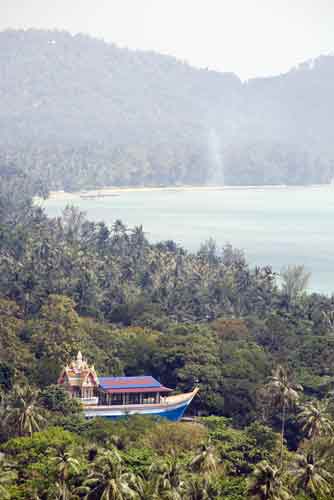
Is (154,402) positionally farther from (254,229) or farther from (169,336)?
(254,229)

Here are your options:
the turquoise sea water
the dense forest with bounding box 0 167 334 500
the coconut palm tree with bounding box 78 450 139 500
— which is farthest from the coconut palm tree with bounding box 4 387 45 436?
the turquoise sea water

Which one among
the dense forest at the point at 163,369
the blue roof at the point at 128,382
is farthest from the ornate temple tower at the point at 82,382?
the dense forest at the point at 163,369

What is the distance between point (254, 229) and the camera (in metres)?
147

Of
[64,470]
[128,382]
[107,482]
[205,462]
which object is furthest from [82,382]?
[107,482]

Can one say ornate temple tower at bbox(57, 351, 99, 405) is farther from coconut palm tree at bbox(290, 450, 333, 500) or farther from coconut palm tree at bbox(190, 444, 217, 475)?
coconut palm tree at bbox(290, 450, 333, 500)

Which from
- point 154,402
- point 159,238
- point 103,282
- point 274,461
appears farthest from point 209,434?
point 159,238

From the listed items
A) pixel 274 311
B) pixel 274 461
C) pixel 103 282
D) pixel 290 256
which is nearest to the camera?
pixel 274 461

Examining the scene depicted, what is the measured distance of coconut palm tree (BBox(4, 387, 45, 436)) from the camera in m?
38.2

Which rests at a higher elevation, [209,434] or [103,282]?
[103,282]

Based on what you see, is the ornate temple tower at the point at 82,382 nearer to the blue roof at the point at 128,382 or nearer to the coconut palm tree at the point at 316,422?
the blue roof at the point at 128,382

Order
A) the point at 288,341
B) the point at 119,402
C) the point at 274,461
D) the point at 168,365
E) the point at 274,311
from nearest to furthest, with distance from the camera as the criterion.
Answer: the point at 274,461
the point at 119,402
the point at 168,365
the point at 288,341
the point at 274,311

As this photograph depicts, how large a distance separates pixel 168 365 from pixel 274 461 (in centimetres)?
1295

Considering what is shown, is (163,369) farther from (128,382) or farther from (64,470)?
(64,470)

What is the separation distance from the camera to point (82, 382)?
4512 cm
